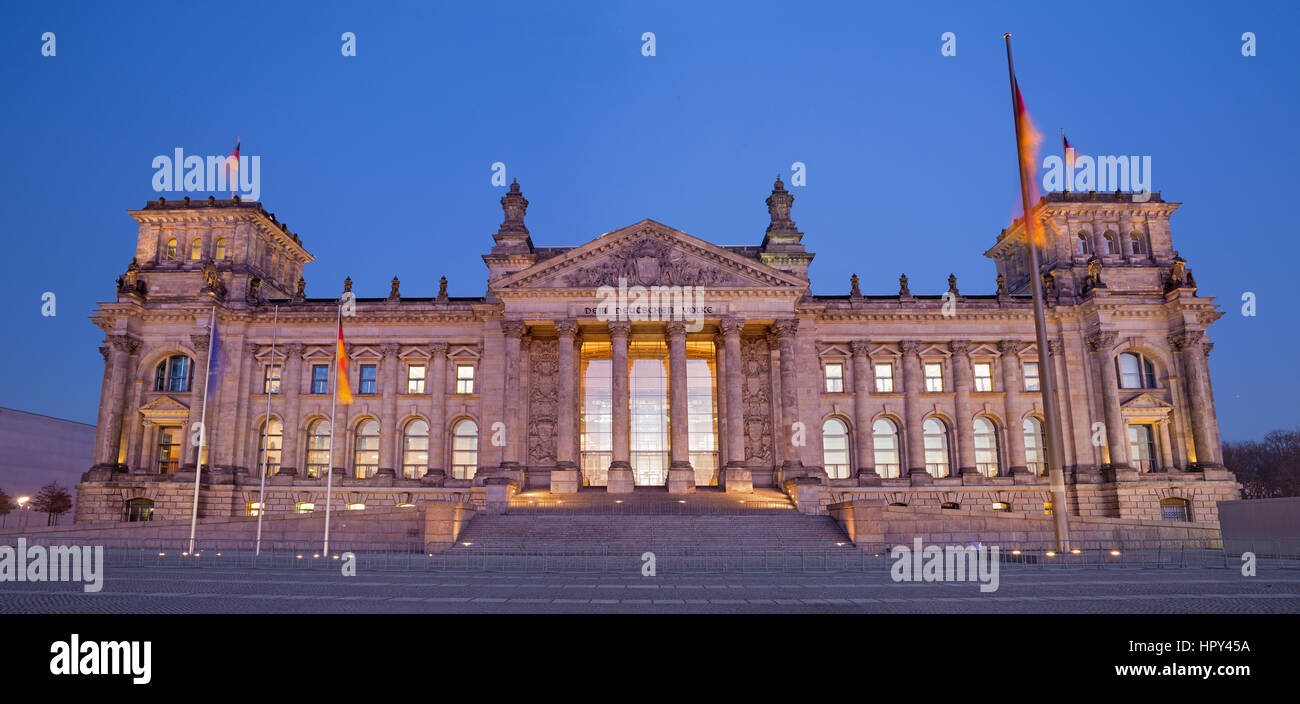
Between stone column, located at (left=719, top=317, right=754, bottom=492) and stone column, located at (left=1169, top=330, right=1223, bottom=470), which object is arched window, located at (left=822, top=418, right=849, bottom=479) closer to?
stone column, located at (left=719, top=317, right=754, bottom=492)

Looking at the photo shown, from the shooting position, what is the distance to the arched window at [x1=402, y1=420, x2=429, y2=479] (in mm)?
54156

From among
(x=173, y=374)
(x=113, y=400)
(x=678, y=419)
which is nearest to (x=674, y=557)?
(x=678, y=419)

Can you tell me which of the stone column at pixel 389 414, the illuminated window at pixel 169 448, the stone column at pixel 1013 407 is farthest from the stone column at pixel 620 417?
the illuminated window at pixel 169 448

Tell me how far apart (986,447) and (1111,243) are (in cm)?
1715

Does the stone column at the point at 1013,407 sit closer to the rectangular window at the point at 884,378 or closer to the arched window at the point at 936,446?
the arched window at the point at 936,446

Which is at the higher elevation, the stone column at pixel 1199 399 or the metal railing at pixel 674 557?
the stone column at pixel 1199 399

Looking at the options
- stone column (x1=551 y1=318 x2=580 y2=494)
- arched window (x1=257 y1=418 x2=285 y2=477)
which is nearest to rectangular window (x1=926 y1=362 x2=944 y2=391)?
stone column (x1=551 y1=318 x2=580 y2=494)

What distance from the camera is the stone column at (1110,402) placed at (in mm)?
51062

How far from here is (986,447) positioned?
54219mm

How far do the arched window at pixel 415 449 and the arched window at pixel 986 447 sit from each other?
37.3m

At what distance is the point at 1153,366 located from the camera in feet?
176

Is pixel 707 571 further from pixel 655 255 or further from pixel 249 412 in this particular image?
pixel 249 412

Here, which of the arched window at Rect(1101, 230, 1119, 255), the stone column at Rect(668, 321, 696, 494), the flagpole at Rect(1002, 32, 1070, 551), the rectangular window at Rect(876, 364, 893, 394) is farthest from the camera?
the arched window at Rect(1101, 230, 1119, 255)

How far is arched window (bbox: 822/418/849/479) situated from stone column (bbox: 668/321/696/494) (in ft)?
36.8
